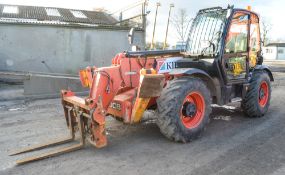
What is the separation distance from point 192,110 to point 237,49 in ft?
6.38

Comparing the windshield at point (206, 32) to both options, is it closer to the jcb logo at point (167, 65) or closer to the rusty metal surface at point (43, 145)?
the jcb logo at point (167, 65)

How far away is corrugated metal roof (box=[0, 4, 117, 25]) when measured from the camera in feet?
49.3

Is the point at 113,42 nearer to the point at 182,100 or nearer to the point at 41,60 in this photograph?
the point at 41,60

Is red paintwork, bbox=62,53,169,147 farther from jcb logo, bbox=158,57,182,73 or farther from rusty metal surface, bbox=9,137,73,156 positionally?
rusty metal surface, bbox=9,137,73,156

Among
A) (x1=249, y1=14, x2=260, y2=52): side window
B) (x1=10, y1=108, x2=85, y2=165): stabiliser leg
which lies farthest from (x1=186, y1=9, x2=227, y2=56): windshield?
(x1=10, y1=108, x2=85, y2=165): stabiliser leg

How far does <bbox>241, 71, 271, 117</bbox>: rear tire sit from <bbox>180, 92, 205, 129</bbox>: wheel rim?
1.71 meters

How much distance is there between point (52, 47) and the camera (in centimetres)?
1251

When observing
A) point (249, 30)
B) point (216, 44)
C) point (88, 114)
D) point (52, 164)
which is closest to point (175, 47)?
point (216, 44)

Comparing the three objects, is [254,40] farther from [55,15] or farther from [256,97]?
[55,15]

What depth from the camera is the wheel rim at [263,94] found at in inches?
263

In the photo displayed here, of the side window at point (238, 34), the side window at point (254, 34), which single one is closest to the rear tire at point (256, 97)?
the side window at point (254, 34)

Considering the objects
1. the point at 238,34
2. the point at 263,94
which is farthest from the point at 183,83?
the point at 263,94

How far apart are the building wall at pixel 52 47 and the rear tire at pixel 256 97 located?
800cm

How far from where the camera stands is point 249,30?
6199 millimetres
